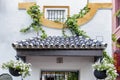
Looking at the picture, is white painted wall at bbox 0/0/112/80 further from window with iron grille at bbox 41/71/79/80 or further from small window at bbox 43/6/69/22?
small window at bbox 43/6/69/22

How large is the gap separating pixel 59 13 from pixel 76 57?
3.65m

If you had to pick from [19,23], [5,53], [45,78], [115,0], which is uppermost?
[115,0]

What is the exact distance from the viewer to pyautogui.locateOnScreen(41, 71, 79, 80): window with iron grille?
50.5 ft

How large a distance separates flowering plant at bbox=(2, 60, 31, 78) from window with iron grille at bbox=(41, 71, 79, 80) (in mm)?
1521

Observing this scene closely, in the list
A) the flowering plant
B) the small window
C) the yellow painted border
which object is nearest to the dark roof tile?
the flowering plant

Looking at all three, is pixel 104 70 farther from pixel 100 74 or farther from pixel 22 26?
pixel 22 26

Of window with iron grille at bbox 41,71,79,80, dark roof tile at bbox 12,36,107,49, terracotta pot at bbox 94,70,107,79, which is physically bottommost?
window with iron grille at bbox 41,71,79,80

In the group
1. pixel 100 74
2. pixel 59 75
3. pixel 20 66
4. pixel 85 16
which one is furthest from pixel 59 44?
pixel 59 75

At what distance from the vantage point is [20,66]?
539 inches

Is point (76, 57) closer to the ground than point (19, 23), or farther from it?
closer to the ground

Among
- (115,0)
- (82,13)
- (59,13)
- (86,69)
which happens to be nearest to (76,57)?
(86,69)

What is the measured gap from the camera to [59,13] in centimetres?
1788

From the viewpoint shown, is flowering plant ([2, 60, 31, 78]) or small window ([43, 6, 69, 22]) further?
small window ([43, 6, 69, 22])

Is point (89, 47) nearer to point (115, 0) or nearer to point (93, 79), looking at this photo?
point (93, 79)
